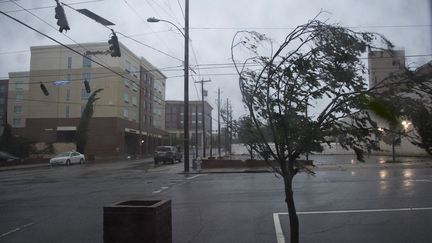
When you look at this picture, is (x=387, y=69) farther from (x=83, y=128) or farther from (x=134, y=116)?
(x=134, y=116)

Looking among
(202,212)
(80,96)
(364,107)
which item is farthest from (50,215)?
(80,96)

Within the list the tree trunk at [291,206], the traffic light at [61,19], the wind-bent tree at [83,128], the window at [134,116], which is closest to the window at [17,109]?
the window at [134,116]

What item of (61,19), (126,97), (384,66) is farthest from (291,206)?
(126,97)

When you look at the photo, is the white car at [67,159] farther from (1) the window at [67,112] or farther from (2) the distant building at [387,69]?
(2) the distant building at [387,69]

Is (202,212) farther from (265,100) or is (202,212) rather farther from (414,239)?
(265,100)

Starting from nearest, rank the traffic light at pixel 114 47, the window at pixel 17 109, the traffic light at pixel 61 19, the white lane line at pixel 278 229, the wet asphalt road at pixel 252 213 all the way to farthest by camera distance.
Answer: the white lane line at pixel 278 229, the wet asphalt road at pixel 252 213, the traffic light at pixel 61 19, the traffic light at pixel 114 47, the window at pixel 17 109

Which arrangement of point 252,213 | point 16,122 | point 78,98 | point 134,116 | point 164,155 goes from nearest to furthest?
point 252,213 → point 164,155 → point 78,98 → point 134,116 → point 16,122

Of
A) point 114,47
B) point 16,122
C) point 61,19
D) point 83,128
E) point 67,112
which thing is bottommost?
point 83,128

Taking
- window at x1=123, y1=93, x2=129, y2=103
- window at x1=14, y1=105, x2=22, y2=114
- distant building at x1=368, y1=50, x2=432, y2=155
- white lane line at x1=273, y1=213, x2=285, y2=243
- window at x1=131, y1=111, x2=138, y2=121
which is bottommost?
white lane line at x1=273, y1=213, x2=285, y2=243

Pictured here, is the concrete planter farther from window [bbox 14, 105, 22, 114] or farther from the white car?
window [bbox 14, 105, 22, 114]

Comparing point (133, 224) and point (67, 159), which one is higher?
point (67, 159)

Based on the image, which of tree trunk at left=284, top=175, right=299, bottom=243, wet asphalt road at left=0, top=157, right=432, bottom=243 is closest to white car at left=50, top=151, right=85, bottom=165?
wet asphalt road at left=0, top=157, right=432, bottom=243

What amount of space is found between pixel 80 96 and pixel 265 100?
72942 millimetres

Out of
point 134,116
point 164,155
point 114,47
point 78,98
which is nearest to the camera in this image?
point 114,47
